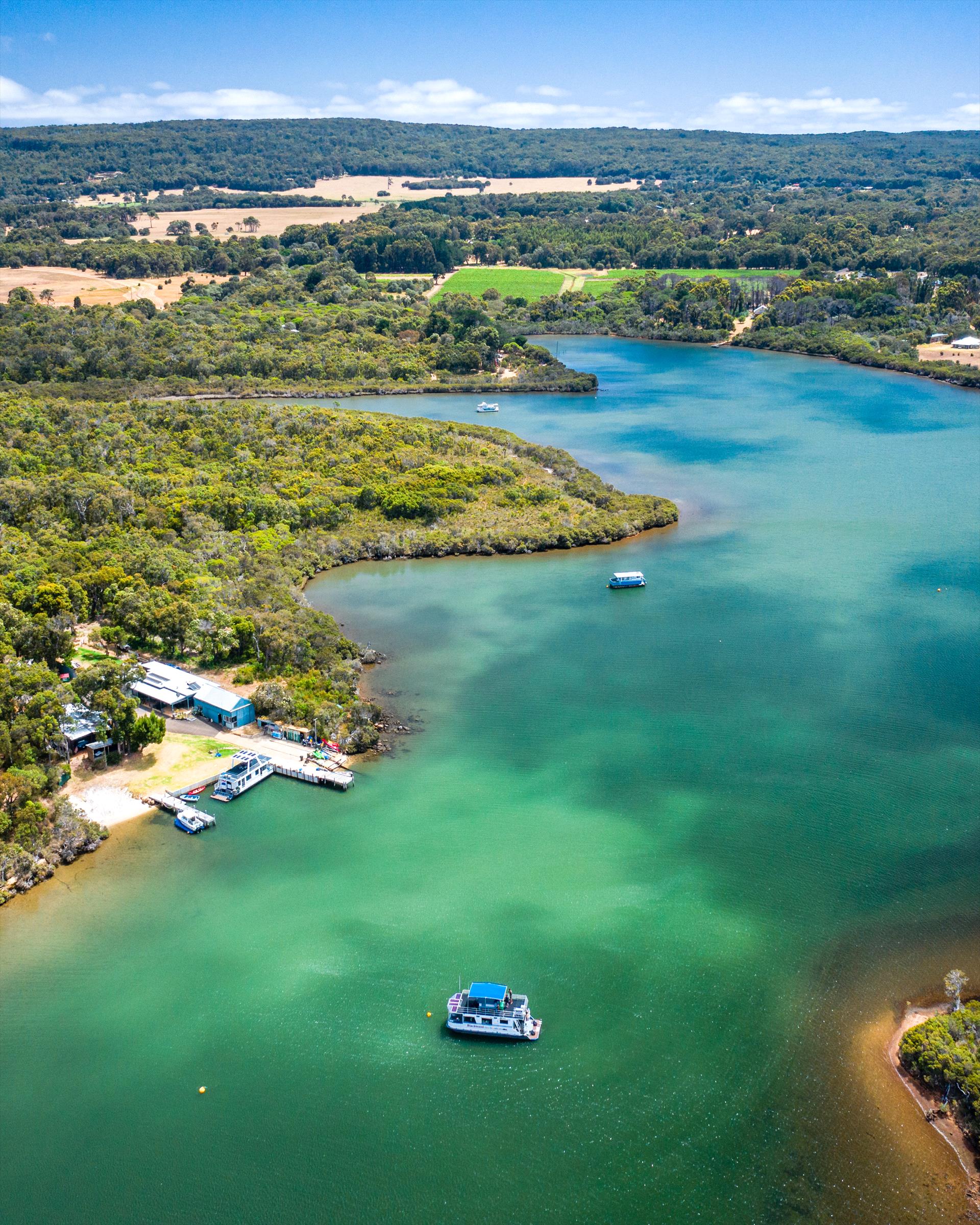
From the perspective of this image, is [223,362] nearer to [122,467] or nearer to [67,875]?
[122,467]

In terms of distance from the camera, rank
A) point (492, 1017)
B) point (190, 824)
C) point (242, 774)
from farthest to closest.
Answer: point (242, 774)
point (190, 824)
point (492, 1017)

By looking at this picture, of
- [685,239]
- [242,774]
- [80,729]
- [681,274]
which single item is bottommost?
[242,774]

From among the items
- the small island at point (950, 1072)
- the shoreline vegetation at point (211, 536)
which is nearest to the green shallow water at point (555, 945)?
the small island at point (950, 1072)

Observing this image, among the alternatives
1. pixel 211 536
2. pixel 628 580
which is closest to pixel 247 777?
pixel 211 536

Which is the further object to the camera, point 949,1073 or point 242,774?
point 242,774

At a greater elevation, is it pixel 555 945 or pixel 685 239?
pixel 685 239

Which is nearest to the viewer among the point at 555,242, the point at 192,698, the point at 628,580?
the point at 192,698

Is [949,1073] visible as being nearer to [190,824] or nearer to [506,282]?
[190,824]

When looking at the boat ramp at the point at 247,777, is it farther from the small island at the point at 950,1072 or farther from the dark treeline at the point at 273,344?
the dark treeline at the point at 273,344
